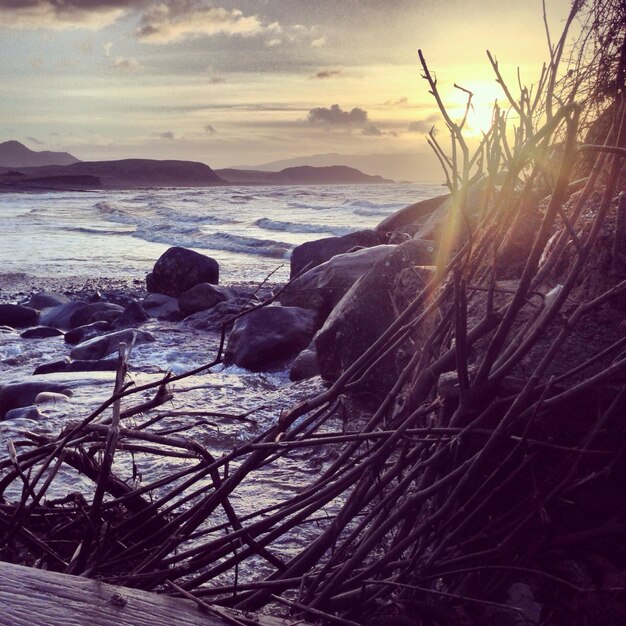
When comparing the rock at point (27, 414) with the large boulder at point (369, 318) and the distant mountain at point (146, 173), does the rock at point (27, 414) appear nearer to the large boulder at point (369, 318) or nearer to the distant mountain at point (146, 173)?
the large boulder at point (369, 318)

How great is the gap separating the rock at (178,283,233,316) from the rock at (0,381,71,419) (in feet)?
13.9

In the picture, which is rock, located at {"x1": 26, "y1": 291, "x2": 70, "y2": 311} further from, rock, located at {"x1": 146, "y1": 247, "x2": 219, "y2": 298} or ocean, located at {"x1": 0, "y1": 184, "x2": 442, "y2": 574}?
ocean, located at {"x1": 0, "y1": 184, "x2": 442, "y2": 574}

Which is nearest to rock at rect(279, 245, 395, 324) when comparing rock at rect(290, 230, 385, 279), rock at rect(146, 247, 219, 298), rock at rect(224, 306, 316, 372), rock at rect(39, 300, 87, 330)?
rock at rect(224, 306, 316, 372)

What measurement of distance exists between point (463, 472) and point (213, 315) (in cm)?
767

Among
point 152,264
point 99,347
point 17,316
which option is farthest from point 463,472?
point 152,264

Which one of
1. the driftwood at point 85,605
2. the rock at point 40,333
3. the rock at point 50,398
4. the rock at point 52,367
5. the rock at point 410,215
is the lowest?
the rock at point 40,333

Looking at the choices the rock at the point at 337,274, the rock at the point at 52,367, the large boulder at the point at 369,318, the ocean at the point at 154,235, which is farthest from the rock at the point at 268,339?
the ocean at the point at 154,235

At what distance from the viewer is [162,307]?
10.6 metres

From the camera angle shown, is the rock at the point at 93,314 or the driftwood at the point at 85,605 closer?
the driftwood at the point at 85,605

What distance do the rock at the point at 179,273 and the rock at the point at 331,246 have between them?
70.2 inches

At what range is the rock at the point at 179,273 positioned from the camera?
11.7 meters

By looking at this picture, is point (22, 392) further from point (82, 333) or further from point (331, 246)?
point (331, 246)

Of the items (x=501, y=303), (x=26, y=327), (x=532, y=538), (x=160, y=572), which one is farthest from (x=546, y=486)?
(x=26, y=327)

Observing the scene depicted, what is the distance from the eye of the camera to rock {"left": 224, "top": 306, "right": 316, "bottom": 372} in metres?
6.94
